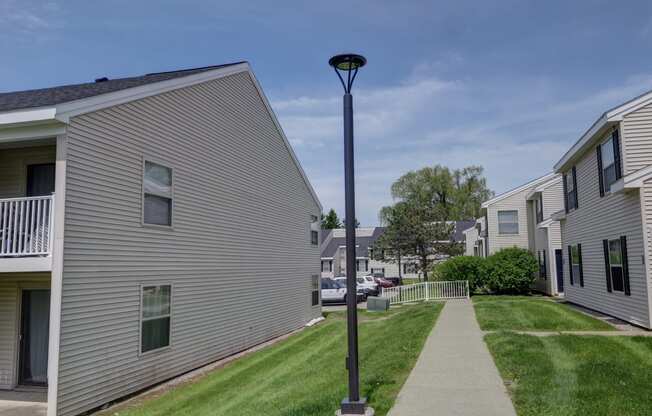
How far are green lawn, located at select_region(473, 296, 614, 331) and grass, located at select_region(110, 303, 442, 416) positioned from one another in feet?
6.83

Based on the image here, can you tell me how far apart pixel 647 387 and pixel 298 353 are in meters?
7.84

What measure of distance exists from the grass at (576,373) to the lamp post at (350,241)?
1998 millimetres

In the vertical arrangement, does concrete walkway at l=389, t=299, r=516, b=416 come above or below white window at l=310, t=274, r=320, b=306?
below

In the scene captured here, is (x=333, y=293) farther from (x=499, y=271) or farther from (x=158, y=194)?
(x=158, y=194)

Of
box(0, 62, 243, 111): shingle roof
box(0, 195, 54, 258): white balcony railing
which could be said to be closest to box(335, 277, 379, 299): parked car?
box(0, 62, 243, 111): shingle roof

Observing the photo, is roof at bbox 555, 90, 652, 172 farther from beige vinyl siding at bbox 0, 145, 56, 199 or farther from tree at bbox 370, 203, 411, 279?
tree at bbox 370, 203, 411, 279

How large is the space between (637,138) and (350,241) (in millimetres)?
10288

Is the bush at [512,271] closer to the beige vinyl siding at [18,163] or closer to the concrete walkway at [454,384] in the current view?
the concrete walkway at [454,384]

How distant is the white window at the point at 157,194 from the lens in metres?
10.3

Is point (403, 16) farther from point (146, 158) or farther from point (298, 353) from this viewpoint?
point (298, 353)

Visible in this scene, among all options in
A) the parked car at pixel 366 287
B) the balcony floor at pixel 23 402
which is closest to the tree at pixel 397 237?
the parked car at pixel 366 287

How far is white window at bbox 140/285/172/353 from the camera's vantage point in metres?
9.88

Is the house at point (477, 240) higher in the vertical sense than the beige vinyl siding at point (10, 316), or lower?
higher

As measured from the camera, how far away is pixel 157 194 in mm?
10602
